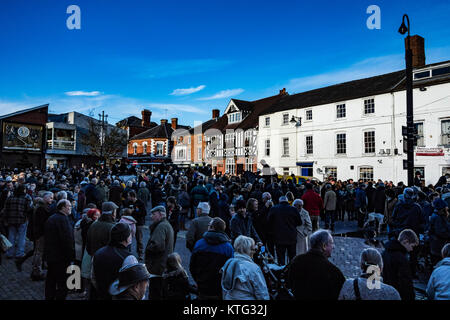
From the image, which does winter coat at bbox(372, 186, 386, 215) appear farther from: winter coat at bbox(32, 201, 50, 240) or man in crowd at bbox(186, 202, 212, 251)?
winter coat at bbox(32, 201, 50, 240)

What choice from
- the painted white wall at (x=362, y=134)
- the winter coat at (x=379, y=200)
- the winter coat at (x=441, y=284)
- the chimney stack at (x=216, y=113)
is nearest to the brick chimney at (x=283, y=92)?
the painted white wall at (x=362, y=134)

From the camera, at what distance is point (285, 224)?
6.88 metres

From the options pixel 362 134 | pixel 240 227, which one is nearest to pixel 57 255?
pixel 240 227

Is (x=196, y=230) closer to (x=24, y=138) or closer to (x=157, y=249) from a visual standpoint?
(x=157, y=249)

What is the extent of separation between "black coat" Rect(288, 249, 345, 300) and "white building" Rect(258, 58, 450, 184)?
75.9 feet

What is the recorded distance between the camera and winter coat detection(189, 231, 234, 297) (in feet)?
13.3

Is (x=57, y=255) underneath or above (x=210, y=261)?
underneath

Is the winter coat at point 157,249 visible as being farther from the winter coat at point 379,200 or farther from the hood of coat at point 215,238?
the winter coat at point 379,200

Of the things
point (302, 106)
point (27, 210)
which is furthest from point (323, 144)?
point (27, 210)

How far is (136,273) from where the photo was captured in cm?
268

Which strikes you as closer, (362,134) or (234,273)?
(234,273)

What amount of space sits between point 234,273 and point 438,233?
5.25m
